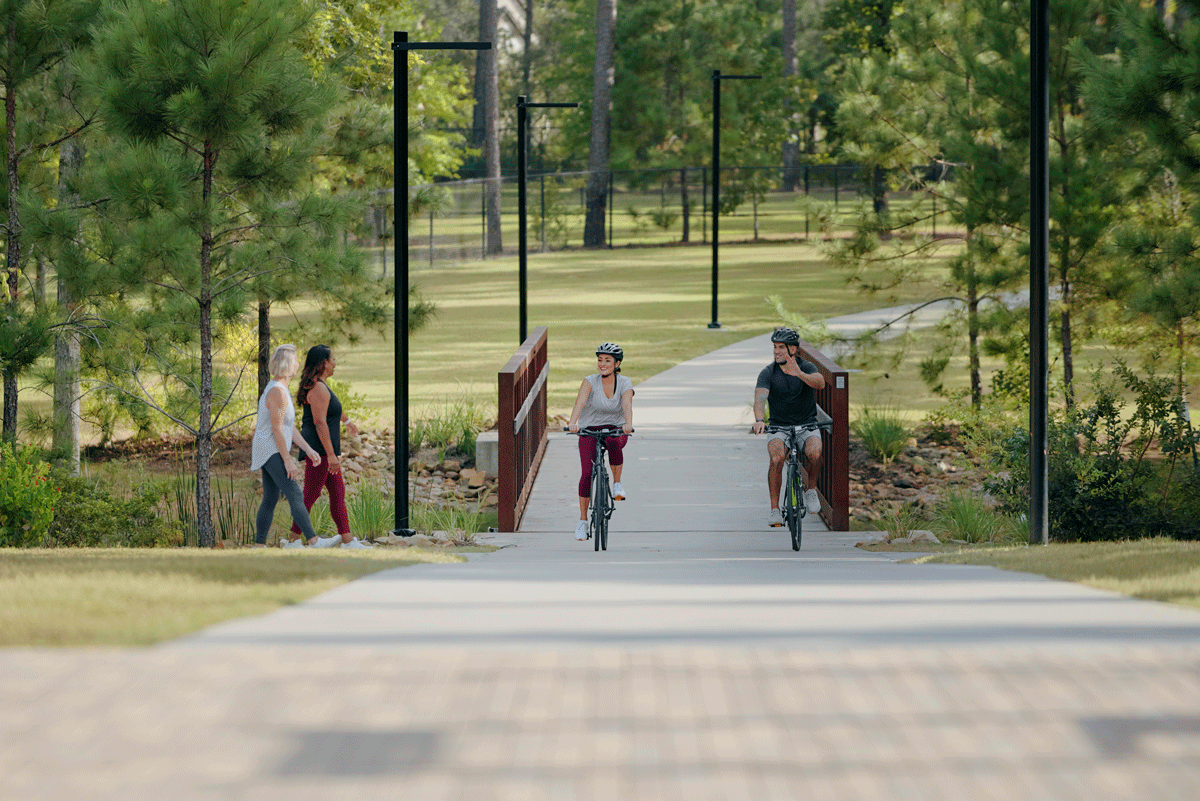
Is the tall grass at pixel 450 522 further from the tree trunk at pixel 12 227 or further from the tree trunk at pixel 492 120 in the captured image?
the tree trunk at pixel 492 120

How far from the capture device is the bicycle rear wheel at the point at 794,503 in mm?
11031

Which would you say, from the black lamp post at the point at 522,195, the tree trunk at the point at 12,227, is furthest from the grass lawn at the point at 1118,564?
the black lamp post at the point at 522,195

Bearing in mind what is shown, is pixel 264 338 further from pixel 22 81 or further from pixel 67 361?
pixel 22 81

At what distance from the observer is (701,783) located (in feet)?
13.6

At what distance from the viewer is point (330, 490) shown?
1071 centimetres

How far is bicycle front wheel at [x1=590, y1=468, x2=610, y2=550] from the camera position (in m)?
11.1

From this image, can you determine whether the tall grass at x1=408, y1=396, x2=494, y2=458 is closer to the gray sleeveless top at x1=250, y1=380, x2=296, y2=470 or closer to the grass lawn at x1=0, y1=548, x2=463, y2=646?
the gray sleeveless top at x1=250, y1=380, x2=296, y2=470

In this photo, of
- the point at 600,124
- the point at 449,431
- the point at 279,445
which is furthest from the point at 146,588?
the point at 600,124

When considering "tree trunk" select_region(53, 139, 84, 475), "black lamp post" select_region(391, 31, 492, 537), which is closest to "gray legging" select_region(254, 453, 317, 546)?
"black lamp post" select_region(391, 31, 492, 537)

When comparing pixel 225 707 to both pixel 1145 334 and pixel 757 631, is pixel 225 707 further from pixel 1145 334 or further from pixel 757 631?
pixel 1145 334

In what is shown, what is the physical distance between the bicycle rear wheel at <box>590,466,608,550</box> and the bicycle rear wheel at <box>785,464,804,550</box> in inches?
55.5

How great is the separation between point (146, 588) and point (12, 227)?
7420 millimetres

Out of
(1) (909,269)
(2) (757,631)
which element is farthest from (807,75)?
(2) (757,631)

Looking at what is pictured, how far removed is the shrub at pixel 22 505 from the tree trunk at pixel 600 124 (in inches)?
1700
